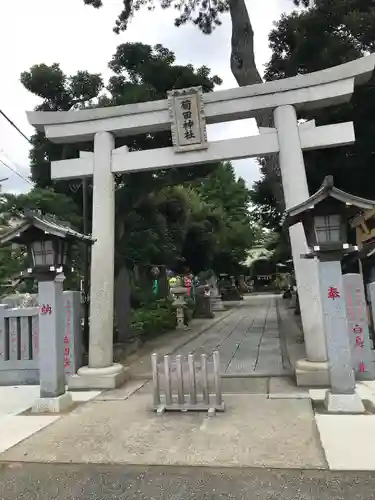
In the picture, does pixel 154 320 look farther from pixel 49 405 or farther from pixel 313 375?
pixel 49 405

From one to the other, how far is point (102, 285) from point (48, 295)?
147 cm

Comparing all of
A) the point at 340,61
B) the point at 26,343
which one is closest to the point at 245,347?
the point at 26,343

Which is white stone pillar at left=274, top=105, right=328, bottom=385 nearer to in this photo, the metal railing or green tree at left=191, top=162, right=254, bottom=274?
the metal railing

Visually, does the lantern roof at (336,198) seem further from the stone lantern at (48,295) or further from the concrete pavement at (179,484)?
the stone lantern at (48,295)

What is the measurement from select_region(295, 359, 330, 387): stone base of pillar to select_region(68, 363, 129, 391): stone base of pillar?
2.99m

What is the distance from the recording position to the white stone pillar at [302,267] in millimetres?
6492

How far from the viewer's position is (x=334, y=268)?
5371 mm

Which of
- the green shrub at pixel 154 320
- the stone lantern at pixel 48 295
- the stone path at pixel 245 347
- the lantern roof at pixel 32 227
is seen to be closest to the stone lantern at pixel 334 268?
the stone path at pixel 245 347

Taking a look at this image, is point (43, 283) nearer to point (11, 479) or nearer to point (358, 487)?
point (11, 479)

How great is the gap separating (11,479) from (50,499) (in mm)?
616

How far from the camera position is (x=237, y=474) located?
3635 millimetres

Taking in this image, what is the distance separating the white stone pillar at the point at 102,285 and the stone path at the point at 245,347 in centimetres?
216

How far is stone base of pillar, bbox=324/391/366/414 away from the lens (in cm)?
508

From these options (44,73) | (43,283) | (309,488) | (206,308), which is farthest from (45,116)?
(206,308)
